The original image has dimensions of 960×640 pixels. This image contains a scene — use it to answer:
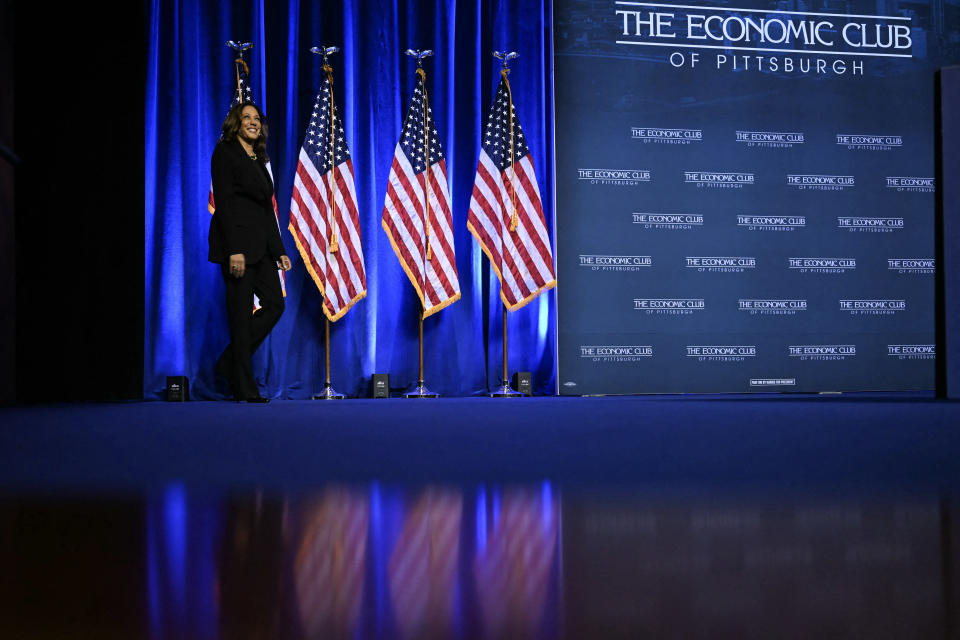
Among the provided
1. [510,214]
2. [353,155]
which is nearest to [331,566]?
[510,214]

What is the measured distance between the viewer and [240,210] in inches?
160

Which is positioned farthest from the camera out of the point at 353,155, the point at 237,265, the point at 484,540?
the point at 353,155

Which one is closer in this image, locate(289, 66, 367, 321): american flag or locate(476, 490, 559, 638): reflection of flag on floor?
locate(476, 490, 559, 638): reflection of flag on floor

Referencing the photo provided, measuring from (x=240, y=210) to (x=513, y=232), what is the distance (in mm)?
1877

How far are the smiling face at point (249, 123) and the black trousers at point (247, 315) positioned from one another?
63 centimetres

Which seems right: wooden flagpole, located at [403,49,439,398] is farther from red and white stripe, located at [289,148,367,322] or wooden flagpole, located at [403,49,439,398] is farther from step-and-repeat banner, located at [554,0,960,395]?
step-and-repeat banner, located at [554,0,960,395]

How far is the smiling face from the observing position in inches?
163

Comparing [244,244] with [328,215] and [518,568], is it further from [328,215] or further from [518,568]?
[518,568]

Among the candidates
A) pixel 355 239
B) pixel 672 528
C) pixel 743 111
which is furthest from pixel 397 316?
pixel 672 528

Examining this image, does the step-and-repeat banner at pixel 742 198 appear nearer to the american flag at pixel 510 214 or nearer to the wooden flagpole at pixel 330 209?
the american flag at pixel 510 214

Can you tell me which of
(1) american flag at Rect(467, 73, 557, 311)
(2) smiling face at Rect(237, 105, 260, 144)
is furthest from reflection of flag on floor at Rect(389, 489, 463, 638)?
(1) american flag at Rect(467, 73, 557, 311)

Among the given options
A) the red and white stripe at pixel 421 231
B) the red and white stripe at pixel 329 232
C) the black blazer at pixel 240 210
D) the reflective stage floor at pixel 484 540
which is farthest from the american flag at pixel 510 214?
the reflective stage floor at pixel 484 540

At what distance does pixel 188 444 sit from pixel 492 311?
3430 millimetres

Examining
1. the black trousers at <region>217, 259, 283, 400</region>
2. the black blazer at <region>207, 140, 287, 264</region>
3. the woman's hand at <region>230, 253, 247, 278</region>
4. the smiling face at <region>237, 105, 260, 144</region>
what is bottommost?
the black trousers at <region>217, 259, 283, 400</region>
